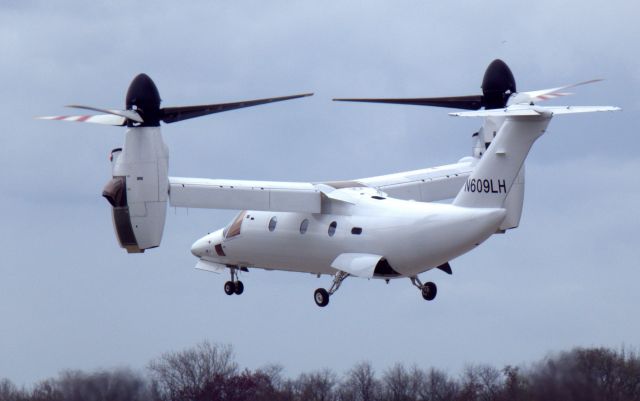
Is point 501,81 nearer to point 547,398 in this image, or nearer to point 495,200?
point 495,200

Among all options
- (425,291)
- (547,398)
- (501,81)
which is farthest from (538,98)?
(547,398)

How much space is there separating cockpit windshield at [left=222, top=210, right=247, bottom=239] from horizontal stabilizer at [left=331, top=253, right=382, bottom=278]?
15.9ft

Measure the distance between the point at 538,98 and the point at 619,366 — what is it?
10576 mm

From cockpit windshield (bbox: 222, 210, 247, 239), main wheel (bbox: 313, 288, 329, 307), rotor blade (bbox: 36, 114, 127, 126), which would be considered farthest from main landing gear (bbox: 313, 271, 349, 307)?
rotor blade (bbox: 36, 114, 127, 126)

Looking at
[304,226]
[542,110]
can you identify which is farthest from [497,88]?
[542,110]

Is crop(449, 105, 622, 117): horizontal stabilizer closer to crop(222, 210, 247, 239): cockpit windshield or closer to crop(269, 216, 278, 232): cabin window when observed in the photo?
crop(269, 216, 278, 232): cabin window

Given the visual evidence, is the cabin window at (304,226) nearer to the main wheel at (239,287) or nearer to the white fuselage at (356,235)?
the white fuselage at (356,235)

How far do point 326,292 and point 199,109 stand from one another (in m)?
6.36

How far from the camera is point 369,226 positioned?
54500 mm

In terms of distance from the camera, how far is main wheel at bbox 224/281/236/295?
202 feet

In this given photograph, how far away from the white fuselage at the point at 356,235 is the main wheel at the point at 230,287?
3.07 ft

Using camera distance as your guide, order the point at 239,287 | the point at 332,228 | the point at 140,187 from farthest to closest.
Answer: the point at 239,287 → the point at 332,228 → the point at 140,187

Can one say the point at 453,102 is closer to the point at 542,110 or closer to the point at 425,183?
the point at 425,183

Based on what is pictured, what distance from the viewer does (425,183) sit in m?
60.7
